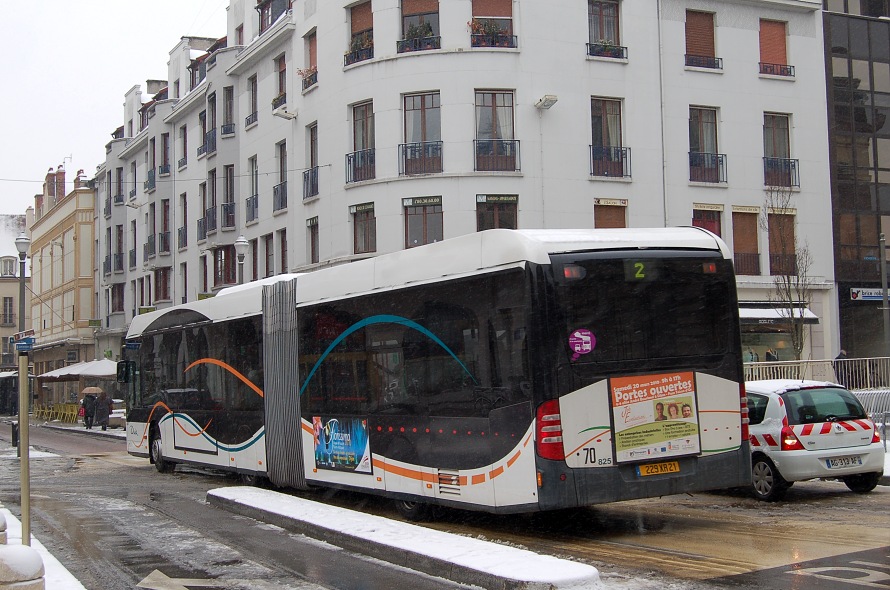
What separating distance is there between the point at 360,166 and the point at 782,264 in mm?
14170

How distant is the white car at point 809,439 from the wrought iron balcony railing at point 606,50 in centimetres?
2022

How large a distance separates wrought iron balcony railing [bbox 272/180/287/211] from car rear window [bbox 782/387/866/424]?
85.1 feet

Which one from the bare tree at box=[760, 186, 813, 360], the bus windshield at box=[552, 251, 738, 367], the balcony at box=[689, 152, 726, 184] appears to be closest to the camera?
the bus windshield at box=[552, 251, 738, 367]

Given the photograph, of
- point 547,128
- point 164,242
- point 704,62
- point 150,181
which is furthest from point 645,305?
point 150,181

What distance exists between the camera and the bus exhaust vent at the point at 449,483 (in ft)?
34.6

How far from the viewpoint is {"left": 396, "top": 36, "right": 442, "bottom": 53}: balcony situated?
99.8ft

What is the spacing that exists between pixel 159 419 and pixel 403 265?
9906 mm

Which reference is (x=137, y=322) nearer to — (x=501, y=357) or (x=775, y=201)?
(x=501, y=357)

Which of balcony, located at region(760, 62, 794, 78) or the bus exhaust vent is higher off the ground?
balcony, located at region(760, 62, 794, 78)

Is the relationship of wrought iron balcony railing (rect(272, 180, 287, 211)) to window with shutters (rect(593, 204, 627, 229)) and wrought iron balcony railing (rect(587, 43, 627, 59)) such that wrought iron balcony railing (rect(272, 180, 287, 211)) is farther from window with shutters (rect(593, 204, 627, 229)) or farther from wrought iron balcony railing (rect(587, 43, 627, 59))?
wrought iron balcony railing (rect(587, 43, 627, 59))

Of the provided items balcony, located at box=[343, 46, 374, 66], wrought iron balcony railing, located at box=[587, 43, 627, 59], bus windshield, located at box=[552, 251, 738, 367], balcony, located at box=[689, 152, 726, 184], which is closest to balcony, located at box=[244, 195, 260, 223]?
balcony, located at box=[343, 46, 374, 66]

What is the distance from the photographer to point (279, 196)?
36.9m

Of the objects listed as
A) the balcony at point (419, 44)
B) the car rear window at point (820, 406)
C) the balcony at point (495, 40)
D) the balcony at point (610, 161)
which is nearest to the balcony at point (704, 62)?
the balcony at point (610, 161)

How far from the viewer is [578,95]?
3120 cm
